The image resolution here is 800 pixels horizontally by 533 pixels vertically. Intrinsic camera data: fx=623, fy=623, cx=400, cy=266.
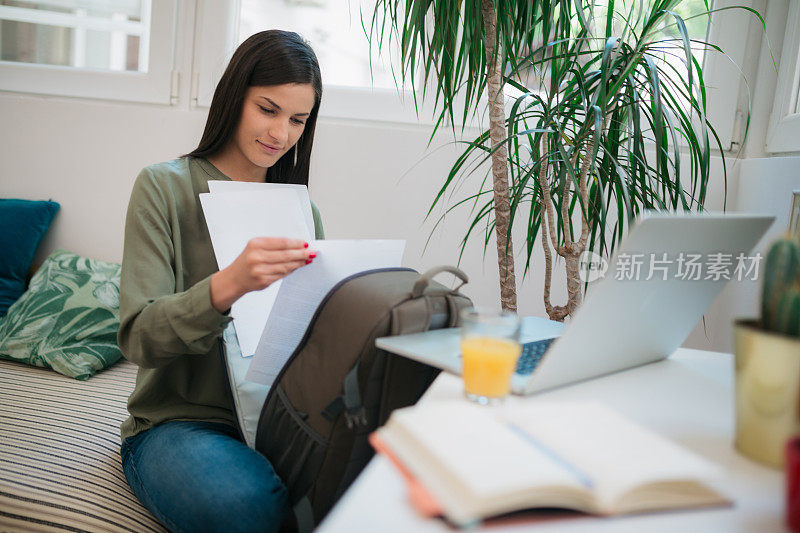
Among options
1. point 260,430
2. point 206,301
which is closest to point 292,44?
point 206,301

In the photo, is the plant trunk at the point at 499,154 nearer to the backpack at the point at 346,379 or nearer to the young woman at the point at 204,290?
the young woman at the point at 204,290

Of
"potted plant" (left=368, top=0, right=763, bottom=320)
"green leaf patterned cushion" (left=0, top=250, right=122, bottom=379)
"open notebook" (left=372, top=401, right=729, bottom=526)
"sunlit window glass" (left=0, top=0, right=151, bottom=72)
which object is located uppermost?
"sunlit window glass" (left=0, top=0, right=151, bottom=72)

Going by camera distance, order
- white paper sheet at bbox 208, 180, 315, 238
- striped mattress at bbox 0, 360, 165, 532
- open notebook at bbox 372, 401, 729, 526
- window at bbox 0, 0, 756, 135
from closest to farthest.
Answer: open notebook at bbox 372, 401, 729, 526
striped mattress at bbox 0, 360, 165, 532
white paper sheet at bbox 208, 180, 315, 238
window at bbox 0, 0, 756, 135

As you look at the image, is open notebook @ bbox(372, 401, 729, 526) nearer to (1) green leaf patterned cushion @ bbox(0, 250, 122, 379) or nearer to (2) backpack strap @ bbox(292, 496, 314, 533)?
(2) backpack strap @ bbox(292, 496, 314, 533)

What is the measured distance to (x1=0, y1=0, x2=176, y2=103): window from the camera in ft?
7.48

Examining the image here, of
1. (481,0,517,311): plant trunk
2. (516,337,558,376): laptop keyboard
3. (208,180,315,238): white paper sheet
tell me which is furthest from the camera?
(481,0,517,311): plant trunk

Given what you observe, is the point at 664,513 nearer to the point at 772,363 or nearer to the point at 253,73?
the point at 772,363

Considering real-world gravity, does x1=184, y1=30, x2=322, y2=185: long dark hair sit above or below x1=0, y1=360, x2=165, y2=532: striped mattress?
above

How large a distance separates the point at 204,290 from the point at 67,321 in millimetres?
1179

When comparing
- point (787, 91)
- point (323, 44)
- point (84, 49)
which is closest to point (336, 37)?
point (323, 44)

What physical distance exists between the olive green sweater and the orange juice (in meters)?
0.47

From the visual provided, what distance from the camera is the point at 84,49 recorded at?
2.37 meters

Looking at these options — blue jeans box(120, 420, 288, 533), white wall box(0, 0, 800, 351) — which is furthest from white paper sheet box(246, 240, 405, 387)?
white wall box(0, 0, 800, 351)

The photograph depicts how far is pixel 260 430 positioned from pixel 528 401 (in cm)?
52
